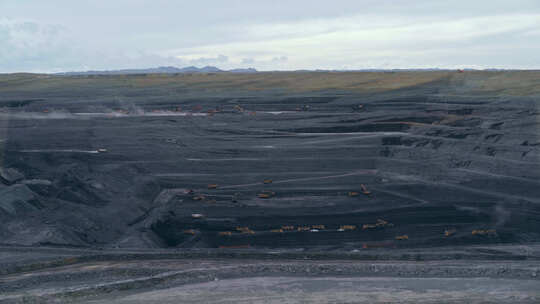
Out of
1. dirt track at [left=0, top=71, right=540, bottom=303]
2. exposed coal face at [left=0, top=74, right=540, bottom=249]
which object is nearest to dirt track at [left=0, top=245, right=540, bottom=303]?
dirt track at [left=0, top=71, right=540, bottom=303]

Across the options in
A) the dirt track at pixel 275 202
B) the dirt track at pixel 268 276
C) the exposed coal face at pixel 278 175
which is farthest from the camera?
the exposed coal face at pixel 278 175

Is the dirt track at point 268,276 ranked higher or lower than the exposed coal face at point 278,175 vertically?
lower

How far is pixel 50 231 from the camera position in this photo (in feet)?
47.0

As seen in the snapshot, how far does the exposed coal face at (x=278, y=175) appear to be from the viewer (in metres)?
Answer: 15.4

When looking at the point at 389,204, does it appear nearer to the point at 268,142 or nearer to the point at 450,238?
the point at 450,238

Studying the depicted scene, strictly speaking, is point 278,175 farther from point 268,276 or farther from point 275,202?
point 268,276

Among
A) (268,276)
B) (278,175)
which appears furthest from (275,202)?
(268,276)

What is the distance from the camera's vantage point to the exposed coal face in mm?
15430

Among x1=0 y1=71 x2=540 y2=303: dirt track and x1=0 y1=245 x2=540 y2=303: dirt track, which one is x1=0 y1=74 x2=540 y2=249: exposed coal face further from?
x1=0 y1=245 x2=540 y2=303: dirt track

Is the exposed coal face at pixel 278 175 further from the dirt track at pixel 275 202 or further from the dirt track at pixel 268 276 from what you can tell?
the dirt track at pixel 268 276

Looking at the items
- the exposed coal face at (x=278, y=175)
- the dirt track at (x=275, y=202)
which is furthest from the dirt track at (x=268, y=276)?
the exposed coal face at (x=278, y=175)

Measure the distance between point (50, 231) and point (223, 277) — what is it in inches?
262

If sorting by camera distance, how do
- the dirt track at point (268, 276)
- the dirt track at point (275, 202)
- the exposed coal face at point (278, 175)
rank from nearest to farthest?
the dirt track at point (268, 276)
the dirt track at point (275, 202)
the exposed coal face at point (278, 175)

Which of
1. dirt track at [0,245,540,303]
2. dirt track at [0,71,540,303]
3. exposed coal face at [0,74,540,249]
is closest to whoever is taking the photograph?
dirt track at [0,245,540,303]
